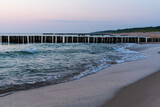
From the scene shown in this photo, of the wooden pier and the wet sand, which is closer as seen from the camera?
the wet sand

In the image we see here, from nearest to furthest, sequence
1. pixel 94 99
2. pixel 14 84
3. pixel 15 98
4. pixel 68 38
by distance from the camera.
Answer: pixel 94 99
pixel 15 98
pixel 14 84
pixel 68 38

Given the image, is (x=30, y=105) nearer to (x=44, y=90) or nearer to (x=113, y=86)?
(x=44, y=90)

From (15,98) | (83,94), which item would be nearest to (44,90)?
(15,98)

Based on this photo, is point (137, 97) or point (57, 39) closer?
point (137, 97)

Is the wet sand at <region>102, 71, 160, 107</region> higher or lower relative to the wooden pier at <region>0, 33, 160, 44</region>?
lower

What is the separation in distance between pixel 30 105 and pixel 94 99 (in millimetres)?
1404

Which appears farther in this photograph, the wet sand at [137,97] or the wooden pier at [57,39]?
the wooden pier at [57,39]

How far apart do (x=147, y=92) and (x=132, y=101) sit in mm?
770

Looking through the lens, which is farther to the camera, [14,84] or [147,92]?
[14,84]

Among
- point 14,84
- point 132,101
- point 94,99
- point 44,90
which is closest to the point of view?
point 132,101

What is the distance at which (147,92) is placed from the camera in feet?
15.2

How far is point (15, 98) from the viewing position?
15.6 feet

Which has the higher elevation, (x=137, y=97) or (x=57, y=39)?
(x=57, y=39)

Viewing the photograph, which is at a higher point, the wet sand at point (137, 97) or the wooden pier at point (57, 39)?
the wooden pier at point (57, 39)
